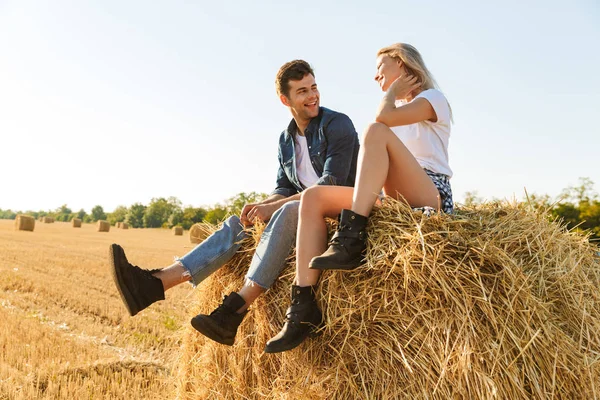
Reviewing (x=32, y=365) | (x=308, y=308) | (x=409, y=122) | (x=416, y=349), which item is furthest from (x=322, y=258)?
(x=32, y=365)

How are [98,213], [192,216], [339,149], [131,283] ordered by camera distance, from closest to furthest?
[131,283]
[339,149]
[192,216]
[98,213]

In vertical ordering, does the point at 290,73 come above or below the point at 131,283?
above

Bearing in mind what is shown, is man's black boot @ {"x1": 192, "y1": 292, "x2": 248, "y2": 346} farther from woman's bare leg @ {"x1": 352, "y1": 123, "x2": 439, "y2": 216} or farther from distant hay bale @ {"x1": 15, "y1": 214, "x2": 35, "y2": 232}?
distant hay bale @ {"x1": 15, "y1": 214, "x2": 35, "y2": 232}

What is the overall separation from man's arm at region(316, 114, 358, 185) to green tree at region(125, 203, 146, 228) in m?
74.7

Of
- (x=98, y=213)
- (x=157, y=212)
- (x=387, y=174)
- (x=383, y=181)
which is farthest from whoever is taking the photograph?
(x=98, y=213)

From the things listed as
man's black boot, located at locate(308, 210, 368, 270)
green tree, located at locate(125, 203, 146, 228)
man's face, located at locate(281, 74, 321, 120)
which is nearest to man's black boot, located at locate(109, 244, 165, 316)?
man's black boot, located at locate(308, 210, 368, 270)

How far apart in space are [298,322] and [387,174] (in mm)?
889

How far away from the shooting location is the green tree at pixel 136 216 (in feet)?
249

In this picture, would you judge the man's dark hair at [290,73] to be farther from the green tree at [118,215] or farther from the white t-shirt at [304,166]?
the green tree at [118,215]

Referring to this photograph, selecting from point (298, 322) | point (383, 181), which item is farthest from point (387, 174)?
point (298, 322)

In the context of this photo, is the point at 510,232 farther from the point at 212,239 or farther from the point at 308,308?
the point at 212,239

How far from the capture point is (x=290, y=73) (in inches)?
147

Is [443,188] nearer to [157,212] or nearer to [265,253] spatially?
[265,253]

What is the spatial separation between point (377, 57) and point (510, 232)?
1353 mm
